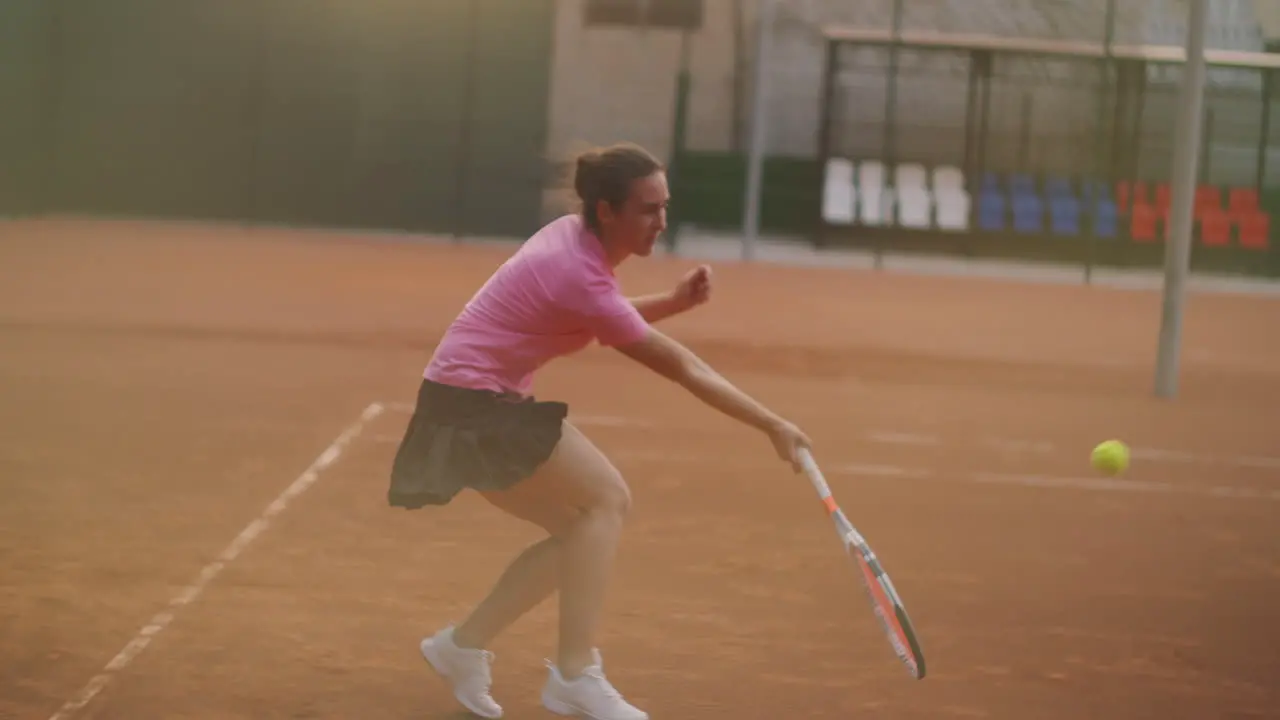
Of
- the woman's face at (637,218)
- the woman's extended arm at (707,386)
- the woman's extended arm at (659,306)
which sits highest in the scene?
the woman's face at (637,218)

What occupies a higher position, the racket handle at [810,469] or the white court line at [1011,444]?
the racket handle at [810,469]

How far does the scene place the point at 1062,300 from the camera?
2191 cm

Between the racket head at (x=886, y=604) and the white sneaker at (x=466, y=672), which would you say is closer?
the racket head at (x=886, y=604)

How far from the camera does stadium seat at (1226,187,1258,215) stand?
25984 millimetres

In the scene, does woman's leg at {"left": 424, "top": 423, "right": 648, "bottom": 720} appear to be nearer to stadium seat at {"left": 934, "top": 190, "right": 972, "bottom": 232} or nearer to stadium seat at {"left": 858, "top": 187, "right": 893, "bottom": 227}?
stadium seat at {"left": 858, "top": 187, "right": 893, "bottom": 227}

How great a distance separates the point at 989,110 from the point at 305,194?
10.5m

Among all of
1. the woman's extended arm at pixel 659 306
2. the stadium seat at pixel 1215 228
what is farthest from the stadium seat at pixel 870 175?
the woman's extended arm at pixel 659 306

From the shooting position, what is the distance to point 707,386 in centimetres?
437

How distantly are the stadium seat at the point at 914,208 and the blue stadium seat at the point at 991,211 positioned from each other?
76 cm

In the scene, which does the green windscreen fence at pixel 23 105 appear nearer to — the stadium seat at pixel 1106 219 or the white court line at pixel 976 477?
the stadium seat at pixel 1106 219

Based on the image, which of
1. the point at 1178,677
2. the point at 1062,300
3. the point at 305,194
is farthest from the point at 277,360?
the point at 305,194

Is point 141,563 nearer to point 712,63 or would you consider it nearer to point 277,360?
point 277,360

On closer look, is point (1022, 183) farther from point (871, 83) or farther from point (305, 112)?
point (305, 112)

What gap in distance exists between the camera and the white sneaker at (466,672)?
4855 mm
